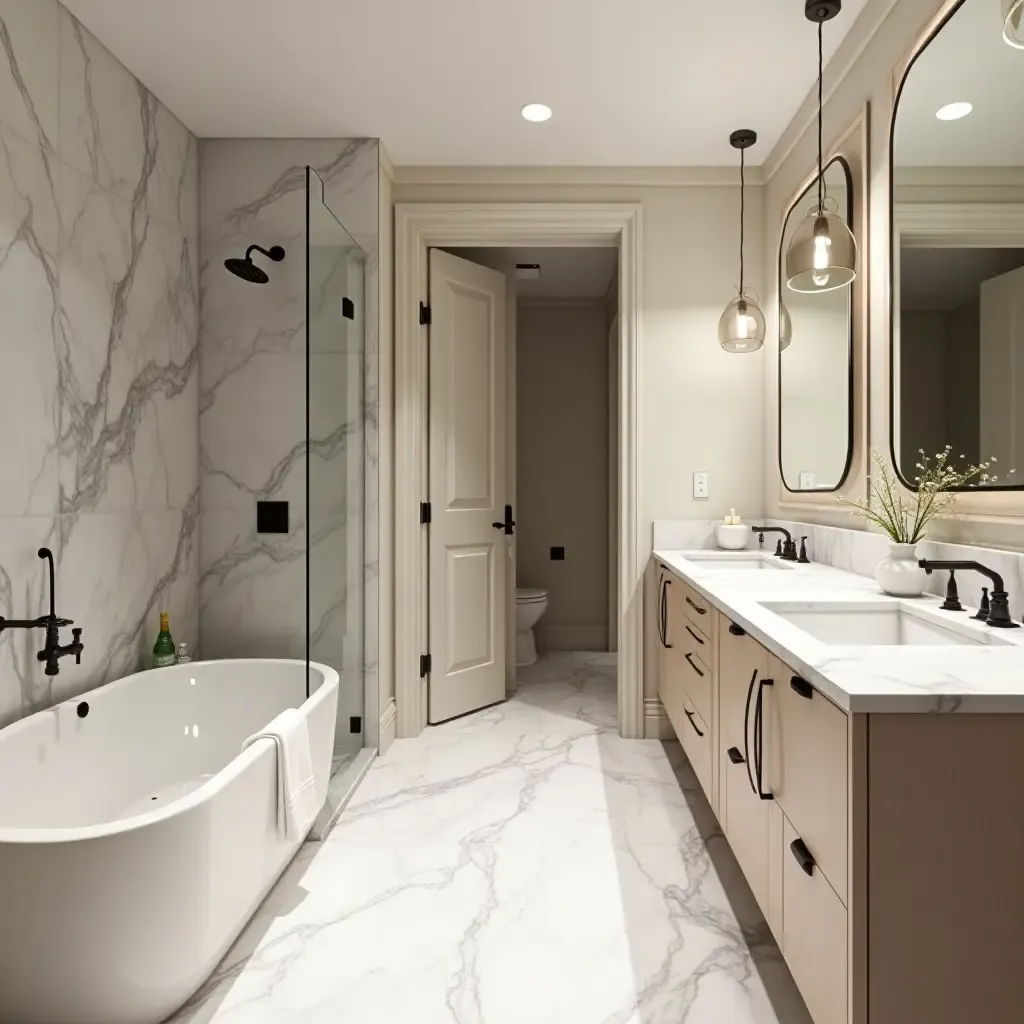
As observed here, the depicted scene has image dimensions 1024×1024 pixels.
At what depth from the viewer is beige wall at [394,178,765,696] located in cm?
307

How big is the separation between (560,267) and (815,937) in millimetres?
3750

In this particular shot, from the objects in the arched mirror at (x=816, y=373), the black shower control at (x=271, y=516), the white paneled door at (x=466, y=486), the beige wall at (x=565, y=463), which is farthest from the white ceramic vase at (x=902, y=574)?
the beige wall at (x=565, y=463)

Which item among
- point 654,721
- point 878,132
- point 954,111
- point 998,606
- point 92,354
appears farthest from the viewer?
point 654,721

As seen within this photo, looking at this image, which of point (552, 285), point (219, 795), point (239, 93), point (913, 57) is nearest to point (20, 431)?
point (219, 795)

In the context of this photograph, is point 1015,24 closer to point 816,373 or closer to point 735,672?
point 816,373

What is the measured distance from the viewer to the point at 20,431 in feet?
6.19

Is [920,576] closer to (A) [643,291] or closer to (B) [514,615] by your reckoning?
(A) [643,291]

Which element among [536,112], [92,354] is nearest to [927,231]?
[536,112]

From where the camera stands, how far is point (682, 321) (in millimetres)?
3074

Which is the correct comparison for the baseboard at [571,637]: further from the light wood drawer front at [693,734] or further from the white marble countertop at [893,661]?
the white marble countertop at [893,661]

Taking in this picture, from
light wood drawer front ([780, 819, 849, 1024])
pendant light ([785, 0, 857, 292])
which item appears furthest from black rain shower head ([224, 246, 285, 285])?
light wood drawer front ([780, 819, 849, 1024])

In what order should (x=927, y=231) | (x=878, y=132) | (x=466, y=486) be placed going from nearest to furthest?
(x=927, y=231)
(x=878, y=132)
(x=466, y=486)

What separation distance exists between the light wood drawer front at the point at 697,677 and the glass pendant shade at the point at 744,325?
1151 mm

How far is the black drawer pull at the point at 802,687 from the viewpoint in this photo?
1.17m
